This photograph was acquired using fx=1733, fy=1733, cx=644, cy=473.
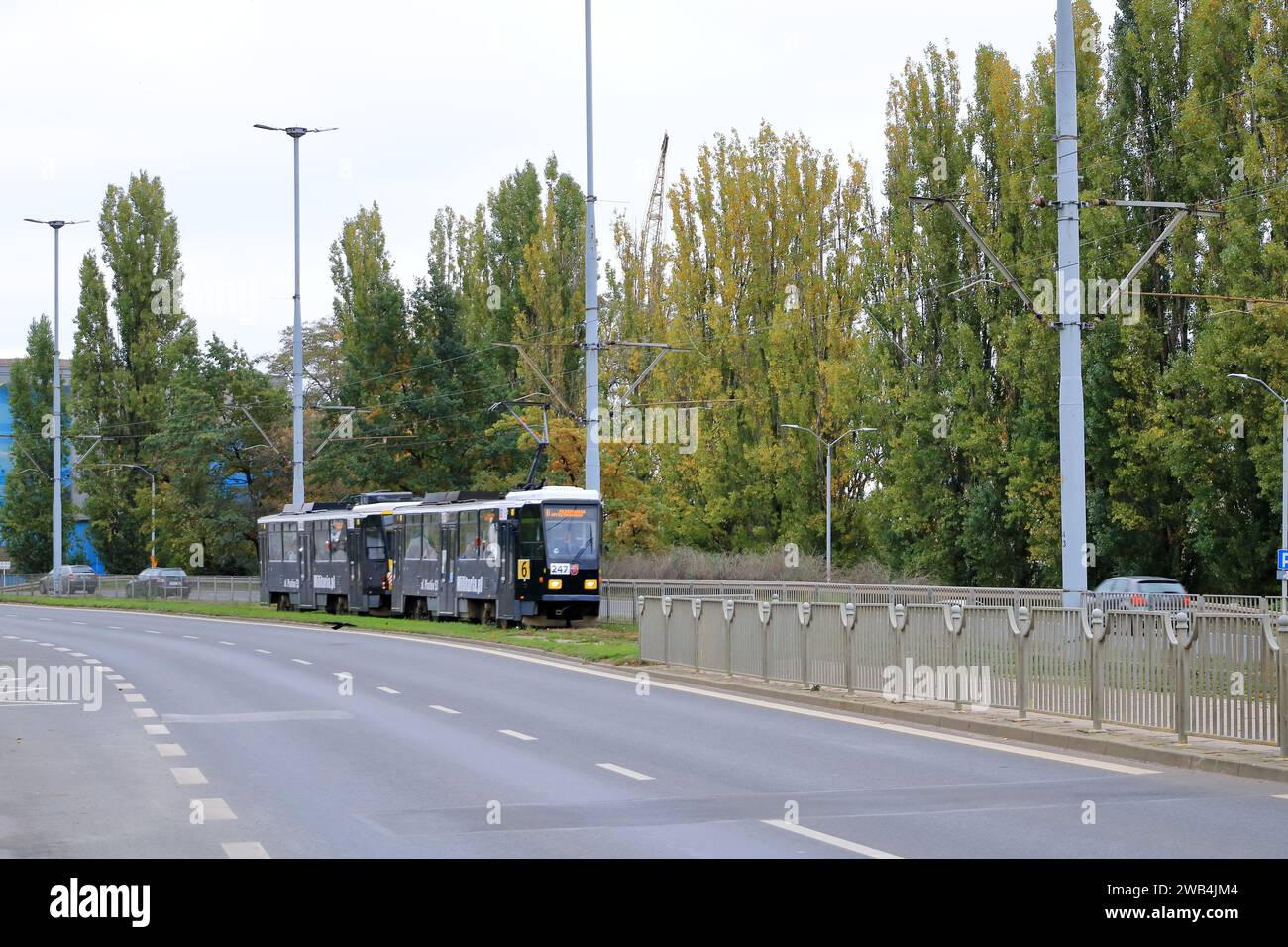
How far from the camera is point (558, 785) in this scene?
13266mm

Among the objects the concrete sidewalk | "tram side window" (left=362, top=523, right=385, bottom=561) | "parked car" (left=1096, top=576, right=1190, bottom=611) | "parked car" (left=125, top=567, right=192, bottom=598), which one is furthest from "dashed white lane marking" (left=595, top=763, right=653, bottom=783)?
"parked car" (left=125, top=567, right=192, bottom=598)

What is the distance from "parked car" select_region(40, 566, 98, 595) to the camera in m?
76.1

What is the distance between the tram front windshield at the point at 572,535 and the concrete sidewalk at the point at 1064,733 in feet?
64.2

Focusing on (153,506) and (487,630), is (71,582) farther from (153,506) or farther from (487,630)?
(487,630)

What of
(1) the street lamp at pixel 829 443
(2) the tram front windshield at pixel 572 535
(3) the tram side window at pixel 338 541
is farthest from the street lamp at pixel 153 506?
(2) the tram front windshield at pixel 572 535

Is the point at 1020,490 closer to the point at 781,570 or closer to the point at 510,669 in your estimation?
the point at 781,570

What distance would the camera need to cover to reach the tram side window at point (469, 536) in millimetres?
44031

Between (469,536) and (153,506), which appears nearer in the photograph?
(469,536)

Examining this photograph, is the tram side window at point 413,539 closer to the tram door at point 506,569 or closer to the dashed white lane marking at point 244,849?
the tram door at point 506,569

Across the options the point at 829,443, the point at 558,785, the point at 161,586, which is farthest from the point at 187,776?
the point at 161,586

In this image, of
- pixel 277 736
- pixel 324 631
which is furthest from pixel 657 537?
pixel 277 736

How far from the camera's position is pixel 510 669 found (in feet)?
88.7

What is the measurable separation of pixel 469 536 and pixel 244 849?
3443cm

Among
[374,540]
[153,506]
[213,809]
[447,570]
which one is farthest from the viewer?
[153,506]
